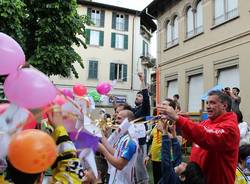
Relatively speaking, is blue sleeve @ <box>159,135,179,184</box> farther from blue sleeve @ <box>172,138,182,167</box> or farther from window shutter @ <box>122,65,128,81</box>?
window shutter @ <box>122,65,128,81</box>

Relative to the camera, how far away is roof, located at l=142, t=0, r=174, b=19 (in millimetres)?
20172

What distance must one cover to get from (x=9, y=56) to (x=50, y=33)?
12.4m

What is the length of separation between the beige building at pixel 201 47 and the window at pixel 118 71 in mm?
14191

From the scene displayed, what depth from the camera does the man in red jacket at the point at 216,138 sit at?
3115mm

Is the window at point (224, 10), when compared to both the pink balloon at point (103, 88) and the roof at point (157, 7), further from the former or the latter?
the pink balloon at point (103, 88)

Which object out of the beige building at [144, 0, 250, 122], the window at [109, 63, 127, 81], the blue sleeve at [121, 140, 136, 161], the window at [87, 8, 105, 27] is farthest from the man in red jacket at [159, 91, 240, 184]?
the window at [87, 8, 105, 27]

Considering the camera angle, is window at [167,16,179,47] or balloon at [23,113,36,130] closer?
balloon at [23,113,36,130]

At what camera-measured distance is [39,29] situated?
14.2m

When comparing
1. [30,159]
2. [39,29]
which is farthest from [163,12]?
[30,159]


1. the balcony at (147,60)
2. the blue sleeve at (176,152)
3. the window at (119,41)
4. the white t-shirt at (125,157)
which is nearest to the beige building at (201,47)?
the blue sleeve at (176,152)

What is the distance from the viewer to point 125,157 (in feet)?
11.7

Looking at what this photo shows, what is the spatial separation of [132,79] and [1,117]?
111 feet

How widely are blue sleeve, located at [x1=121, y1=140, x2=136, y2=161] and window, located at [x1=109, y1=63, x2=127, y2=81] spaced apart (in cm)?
3160

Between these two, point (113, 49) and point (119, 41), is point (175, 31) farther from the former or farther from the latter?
point (119, 41)
